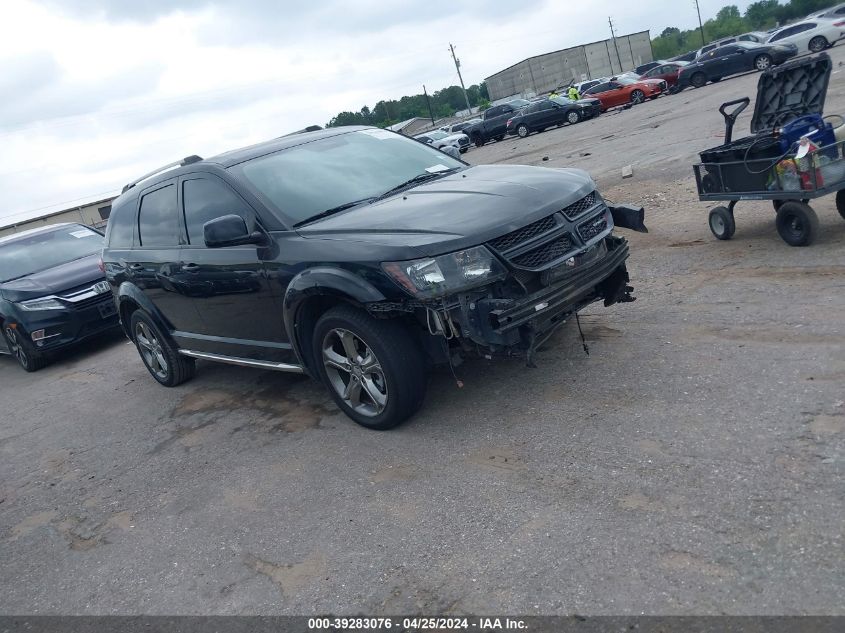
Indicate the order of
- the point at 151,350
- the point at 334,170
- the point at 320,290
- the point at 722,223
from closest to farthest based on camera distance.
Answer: the point at 320,290
the point at 334,170
the point at 722,223
the point at 151,350

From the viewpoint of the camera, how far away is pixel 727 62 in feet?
102

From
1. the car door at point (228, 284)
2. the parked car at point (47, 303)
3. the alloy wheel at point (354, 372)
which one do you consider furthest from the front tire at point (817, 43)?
the alloy wheel at point (354, 372)

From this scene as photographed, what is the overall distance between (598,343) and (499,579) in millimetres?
2619

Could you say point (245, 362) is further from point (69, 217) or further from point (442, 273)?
point (69, 217)

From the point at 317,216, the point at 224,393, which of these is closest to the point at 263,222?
the point at 317,216

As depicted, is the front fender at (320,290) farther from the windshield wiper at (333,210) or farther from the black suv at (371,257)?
the windshield wiper at (333,210)

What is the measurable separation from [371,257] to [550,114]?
3022 centimetres

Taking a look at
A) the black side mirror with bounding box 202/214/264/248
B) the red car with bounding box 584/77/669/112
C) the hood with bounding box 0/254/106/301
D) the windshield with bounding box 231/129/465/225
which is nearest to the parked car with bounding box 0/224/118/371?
the hood with bounding box 0/254/106/301

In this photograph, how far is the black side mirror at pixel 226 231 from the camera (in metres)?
4.70

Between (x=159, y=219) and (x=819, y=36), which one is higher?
(x=159, y=219)

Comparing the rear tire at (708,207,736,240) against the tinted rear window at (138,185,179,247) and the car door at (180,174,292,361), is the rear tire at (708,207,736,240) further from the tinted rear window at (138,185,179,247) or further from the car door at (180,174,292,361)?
the tinted rear window at (138,185,179,247)

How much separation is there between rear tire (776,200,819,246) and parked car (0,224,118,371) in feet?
25.6

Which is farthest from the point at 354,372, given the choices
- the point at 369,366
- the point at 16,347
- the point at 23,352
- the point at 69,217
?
the point at 69,217

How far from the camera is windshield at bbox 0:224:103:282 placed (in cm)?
1016
